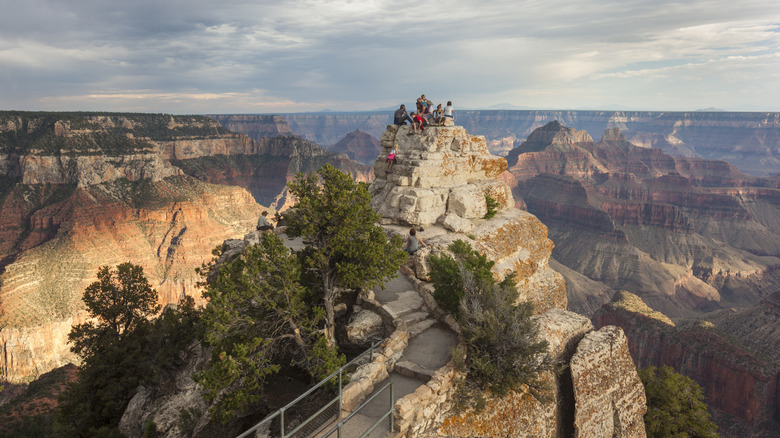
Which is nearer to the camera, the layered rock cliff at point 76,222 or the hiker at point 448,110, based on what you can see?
the hiker at point 448,110

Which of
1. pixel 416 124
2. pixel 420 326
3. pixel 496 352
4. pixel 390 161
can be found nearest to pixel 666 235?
pixel 416 124

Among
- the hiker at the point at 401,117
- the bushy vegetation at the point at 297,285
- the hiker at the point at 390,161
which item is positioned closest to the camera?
the bushy vegetation at the point at 297,285

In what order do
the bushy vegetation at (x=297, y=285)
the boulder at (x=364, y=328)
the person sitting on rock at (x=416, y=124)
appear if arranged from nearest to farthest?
the bushy vegetation at (x=297, y=285)
the boulder at (x=364, y=328)
the person sitting on rock at (x=416, y=124)

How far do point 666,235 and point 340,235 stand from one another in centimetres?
15517

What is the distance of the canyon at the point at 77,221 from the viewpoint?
6152cm

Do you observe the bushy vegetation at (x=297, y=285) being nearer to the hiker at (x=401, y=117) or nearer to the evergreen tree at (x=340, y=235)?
the evergreen tree at (x=340, y=235)

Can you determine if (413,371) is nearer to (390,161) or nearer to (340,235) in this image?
(340,235)

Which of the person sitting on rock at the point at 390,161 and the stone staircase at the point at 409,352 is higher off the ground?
the person sitting on rock at the point at 390,161

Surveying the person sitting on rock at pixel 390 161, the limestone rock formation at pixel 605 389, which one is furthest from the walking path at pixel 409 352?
the person sitting on rock at pixel 390 161

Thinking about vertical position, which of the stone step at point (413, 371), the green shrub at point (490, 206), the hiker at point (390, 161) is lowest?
the stone step at point (413, 371)

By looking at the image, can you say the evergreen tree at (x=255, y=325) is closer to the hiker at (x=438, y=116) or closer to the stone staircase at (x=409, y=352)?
the stone staircase at (x=409, y=352)

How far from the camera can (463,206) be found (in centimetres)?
2252

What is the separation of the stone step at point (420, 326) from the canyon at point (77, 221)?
7027 cm

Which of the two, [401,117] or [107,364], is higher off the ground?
[401,117]
